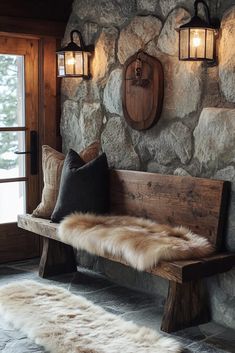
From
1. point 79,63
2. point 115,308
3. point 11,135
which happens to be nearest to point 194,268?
point 115,308

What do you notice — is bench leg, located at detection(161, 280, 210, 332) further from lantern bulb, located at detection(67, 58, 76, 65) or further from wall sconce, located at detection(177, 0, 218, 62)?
lantern bulb, located at detection(67, 58, 76, 65)

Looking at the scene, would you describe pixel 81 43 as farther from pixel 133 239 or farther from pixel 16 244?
pixel 133 239

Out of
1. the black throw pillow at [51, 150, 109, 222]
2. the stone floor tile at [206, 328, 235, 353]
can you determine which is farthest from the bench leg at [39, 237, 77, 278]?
the stone floor tile at [206, 328, 235, 353]

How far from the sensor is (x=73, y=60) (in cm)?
411

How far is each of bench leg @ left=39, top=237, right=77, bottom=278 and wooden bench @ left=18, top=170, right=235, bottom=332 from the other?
245mm

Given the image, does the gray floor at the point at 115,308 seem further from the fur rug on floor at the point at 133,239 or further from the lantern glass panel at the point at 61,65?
the lantern glass panel at the point at 61,65

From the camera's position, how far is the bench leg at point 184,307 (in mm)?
3107

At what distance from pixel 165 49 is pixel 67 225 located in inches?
51.8

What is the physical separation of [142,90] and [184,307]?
4.84ft

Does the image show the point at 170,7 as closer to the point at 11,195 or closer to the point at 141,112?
the point at 141,112

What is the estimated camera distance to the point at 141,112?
12.3 ft

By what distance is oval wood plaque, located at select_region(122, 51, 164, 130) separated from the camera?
11.8 ft

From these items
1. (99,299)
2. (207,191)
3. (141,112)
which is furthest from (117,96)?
(99,299)

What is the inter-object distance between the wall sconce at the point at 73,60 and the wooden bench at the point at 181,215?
85 centimetres
